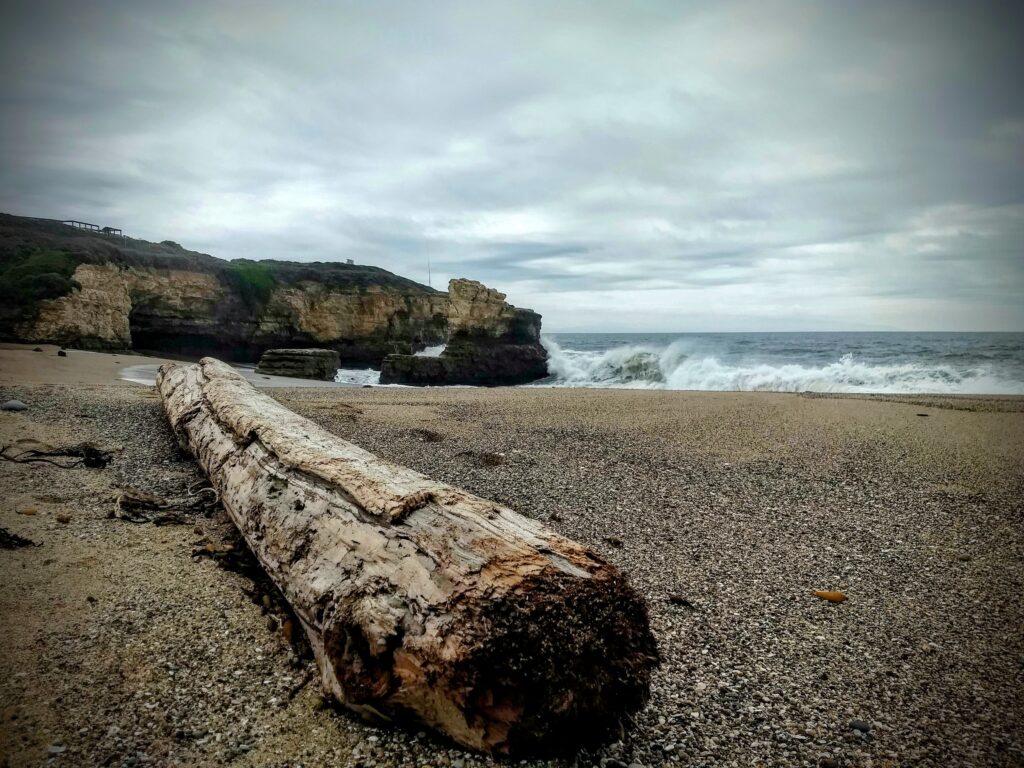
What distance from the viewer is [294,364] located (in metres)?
20.6

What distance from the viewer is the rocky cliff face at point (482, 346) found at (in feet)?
91.7

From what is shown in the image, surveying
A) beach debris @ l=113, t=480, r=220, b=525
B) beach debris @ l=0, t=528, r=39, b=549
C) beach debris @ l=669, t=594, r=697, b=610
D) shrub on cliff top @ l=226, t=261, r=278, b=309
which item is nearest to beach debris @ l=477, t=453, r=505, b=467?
beach debris @ l=113, t=480, r=220, b=525

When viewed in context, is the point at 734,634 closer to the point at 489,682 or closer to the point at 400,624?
the point at 489,682

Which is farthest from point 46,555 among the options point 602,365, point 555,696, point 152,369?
point 602,365

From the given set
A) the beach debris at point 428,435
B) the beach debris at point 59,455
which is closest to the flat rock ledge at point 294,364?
the beach debris at point 428,435

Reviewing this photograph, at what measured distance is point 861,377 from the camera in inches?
769

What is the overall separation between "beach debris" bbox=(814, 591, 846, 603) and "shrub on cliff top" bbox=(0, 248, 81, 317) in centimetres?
2392

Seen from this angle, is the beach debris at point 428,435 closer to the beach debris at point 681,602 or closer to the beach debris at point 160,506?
the beach debris at point 160,506

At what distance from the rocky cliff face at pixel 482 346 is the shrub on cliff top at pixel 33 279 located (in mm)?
14009

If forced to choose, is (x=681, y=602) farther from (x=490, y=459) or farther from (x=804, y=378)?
(x=804, y=378)

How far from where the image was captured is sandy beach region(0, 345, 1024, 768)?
211cm

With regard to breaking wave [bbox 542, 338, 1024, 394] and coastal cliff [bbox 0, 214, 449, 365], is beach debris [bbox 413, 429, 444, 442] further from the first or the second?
coastal cliff [bbox 0, 214, 449, 365]

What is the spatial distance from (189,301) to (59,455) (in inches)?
942

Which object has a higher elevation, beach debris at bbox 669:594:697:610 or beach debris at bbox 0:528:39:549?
beach debris at bbox 0:528:39:549
